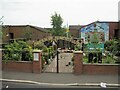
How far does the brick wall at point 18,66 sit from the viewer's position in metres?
16.3

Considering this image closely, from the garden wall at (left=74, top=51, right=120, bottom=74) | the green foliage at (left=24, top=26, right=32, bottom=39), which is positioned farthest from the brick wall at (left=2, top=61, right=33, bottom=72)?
the green foliage at (left=24, top=26, right=32, bottom=39)

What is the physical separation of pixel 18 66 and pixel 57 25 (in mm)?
43240

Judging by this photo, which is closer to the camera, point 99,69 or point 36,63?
point 99,69

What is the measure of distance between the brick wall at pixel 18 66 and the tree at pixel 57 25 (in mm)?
41473

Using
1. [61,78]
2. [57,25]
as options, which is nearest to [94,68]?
[61,78]

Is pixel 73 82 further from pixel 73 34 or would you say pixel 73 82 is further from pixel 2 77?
pixel 73 34

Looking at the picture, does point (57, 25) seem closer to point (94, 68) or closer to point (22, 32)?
point (22, 32)

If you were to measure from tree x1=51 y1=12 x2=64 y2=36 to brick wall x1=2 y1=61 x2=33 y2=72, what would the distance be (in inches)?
1633

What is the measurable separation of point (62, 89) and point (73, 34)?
164 ft

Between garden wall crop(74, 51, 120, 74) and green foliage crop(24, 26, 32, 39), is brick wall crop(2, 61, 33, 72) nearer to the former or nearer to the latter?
garden wall crop(74, 51, 120, 74)

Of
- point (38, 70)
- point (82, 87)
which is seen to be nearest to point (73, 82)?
point (82, 87)

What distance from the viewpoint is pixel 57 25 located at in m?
59.3

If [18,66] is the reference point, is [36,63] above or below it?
above

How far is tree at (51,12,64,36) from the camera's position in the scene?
58.3 meters
